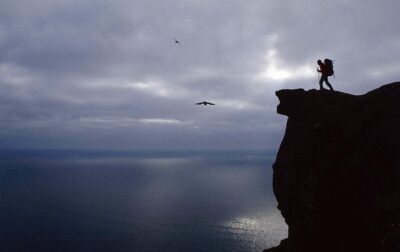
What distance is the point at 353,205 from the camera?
26.5 m

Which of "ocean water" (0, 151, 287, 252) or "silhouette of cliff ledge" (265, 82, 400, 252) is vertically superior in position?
"silhouette of cliff ledge" (265, 82, 400, 252)

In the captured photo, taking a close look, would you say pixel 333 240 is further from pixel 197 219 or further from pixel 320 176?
pixel 197 219

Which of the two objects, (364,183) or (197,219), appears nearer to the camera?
(364,183)

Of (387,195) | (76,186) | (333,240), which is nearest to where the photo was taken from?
(387,195)

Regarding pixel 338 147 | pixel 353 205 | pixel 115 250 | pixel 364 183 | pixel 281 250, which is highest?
pixel 338 147

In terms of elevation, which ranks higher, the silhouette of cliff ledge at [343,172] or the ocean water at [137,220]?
the silhouette of cliff ledge at [343,172]

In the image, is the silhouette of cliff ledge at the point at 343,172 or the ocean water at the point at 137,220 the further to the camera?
the ocean water at the point at 137,220

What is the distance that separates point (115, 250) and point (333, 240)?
67733mm

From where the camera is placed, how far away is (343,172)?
27453mm

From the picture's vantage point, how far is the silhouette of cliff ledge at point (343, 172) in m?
23.8

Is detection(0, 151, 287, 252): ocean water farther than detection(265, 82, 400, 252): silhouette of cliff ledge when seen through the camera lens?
Yes

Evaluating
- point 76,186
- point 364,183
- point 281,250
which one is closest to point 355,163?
point 364,183

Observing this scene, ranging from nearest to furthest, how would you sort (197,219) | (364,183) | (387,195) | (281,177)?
(387,195)
(364,183)
(281,177)
(197,219)

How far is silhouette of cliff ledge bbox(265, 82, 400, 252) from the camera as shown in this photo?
78.2ft
